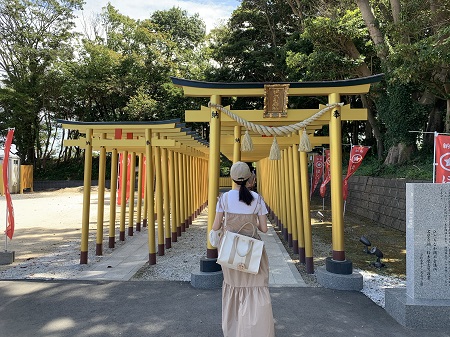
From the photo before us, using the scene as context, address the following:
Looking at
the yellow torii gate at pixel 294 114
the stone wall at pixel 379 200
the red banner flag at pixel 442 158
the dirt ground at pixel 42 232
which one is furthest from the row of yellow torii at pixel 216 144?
the stone wall at pixel 379 200

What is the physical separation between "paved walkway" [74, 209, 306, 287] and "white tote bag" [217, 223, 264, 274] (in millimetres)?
2625

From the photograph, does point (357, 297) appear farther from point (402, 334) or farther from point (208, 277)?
point (208, 277)

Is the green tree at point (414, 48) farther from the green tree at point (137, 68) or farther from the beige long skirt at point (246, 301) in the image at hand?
the green tree at point (137, 68)

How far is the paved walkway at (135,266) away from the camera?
5.71m

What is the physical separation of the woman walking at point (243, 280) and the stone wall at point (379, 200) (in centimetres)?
946

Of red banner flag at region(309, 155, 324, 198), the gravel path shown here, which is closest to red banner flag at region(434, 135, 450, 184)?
the gravel path

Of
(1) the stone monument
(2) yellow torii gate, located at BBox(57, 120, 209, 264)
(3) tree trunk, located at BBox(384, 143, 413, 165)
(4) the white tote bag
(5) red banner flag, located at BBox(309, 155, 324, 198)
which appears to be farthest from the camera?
(5) red banner flag, located at BBox(309, 155, 324, 198)

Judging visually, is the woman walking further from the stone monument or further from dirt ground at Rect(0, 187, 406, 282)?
dirt ground at Rect(0, 187, 406, 282)

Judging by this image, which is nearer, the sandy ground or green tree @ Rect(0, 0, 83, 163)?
the sandy ground

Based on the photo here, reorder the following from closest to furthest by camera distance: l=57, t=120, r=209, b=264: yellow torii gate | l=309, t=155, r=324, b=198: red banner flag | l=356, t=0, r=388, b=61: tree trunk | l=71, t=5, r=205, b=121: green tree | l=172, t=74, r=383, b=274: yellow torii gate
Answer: l=172, t=74, r=383, b=274: yellow torii gate → l=57, t=120, r=209, b=264: yellow torii gate → l=356, t=0, r=388, b=61: tree trunk → l=309, t=155, r=324, b=198: red banner flag → l=71, t=5, r=205, b=121: green tree

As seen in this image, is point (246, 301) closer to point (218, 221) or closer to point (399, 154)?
point (218, 221)

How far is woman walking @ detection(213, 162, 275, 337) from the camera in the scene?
116 inches

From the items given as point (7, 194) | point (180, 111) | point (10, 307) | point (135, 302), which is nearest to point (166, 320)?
point (135, 302)

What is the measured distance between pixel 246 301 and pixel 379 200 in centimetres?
1192
